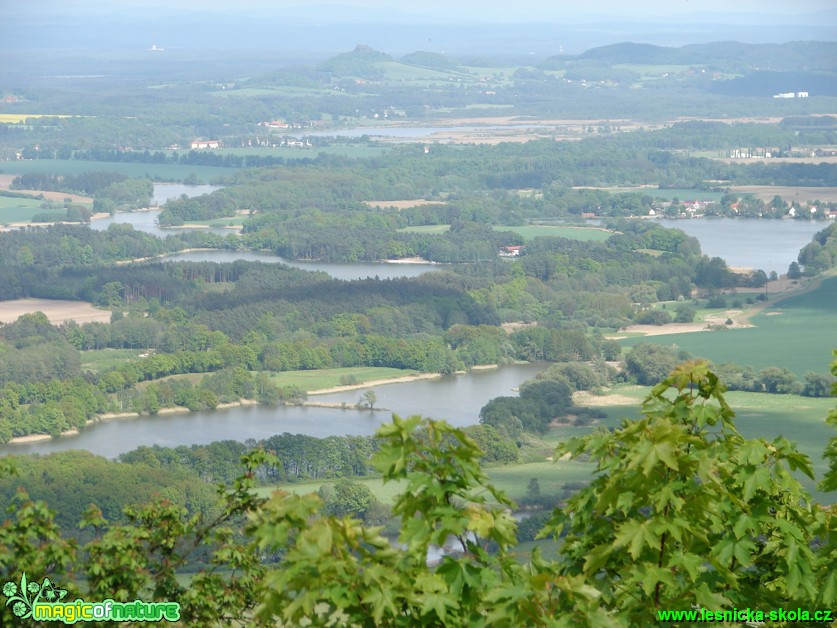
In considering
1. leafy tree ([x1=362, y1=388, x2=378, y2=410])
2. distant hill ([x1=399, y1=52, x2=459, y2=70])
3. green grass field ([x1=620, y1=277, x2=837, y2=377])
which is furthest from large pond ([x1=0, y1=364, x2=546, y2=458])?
distant hill ([x1=399, y1=52, x2=459, y2=70])

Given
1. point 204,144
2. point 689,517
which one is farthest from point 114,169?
point 689,517

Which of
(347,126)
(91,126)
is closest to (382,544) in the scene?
(91,126)

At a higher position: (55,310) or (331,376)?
(331,376)

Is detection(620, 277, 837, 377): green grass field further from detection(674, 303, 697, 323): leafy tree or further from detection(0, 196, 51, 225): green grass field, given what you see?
detection(0, 196, 51, 225): green grass field

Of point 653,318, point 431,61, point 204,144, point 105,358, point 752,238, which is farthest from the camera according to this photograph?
point 431,61

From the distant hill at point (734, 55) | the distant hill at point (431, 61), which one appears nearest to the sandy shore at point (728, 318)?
the distant hill at point (734, 55)

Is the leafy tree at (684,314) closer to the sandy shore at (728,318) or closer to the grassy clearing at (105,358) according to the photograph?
the sandy shore at (728,318)

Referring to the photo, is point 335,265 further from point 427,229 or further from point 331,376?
point 331,376
